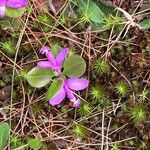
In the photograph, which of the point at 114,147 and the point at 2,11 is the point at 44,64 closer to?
the point at 2,11

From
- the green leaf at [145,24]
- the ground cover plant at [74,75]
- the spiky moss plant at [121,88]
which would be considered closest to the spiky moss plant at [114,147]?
the ground cover plant at [74,75]

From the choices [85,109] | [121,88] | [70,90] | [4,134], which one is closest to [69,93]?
[70,90]

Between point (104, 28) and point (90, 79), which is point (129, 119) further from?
point (104, 28)

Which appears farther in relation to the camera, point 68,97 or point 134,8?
point 134,8

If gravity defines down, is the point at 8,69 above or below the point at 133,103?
above

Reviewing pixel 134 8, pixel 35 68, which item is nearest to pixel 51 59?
pixel 35 68

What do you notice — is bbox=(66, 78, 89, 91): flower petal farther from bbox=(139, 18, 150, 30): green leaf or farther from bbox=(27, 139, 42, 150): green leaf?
bbox=(139, 18, 150, 30): green leaf

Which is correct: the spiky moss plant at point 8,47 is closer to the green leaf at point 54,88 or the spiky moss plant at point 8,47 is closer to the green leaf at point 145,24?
the green leaf at point 54,88
